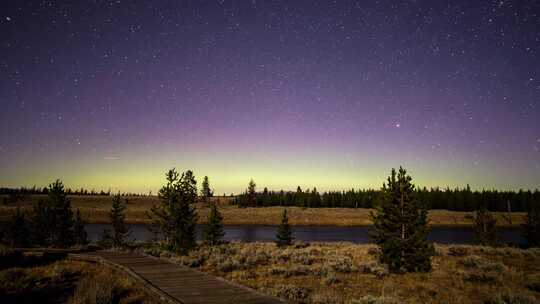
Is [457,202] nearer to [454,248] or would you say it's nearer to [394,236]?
[454,248]

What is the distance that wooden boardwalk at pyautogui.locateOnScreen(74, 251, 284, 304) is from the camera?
10677 mm

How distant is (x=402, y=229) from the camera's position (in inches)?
688

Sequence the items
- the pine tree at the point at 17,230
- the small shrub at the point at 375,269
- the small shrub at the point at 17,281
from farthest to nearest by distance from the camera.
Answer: the pine tree at the point at 17,230, the small shrub at the point at 375,269, the small shrub at the point at 17,281

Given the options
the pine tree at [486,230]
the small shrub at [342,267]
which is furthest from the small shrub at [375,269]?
the pine tree at [486,230]

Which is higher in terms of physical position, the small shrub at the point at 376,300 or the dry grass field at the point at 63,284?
the small shrub at the point at 376,300

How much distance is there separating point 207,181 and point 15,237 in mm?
132750

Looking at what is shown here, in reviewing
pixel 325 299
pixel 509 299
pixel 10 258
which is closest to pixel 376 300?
pixel 325 299

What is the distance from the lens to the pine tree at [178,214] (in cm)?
2378

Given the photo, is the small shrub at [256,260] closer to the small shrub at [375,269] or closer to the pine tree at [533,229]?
the small shrub at [375,269]

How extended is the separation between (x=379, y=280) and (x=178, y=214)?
14146 millimetres

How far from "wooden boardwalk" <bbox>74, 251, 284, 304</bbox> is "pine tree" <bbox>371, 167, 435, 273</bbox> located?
8548 millimetres

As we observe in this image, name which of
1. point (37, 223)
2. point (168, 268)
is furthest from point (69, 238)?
point (168, 268)

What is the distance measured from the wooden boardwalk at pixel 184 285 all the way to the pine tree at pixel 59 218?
1470cm

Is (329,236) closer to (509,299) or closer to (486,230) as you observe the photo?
(486,230)
